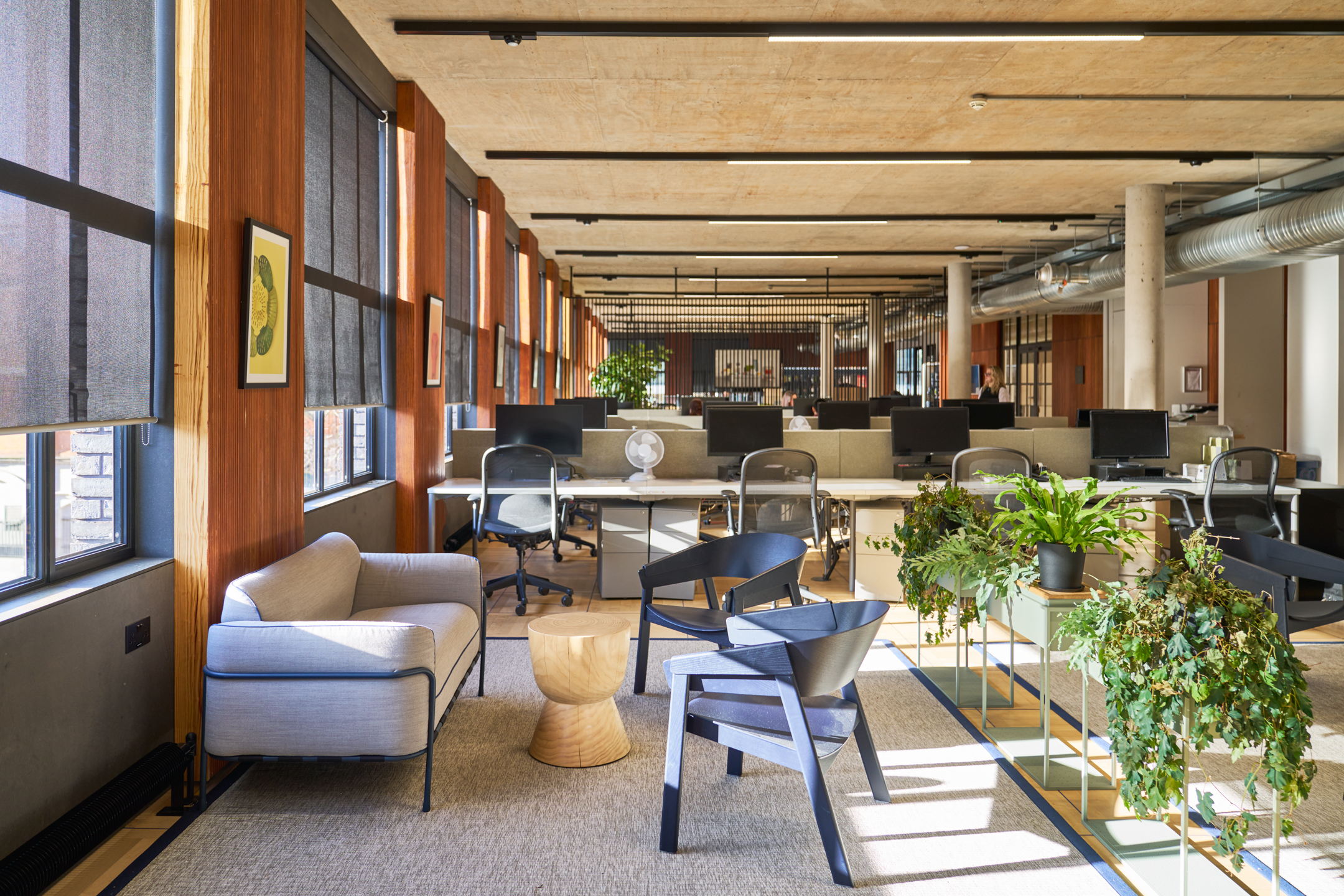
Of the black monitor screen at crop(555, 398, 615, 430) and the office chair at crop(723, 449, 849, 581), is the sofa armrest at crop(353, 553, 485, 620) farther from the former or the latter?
the black monitor screen at crop(555, 398, 615, 430)

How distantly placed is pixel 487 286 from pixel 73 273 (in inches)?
245

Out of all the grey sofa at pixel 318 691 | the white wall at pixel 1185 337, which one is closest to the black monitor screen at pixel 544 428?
the grey sofa at pixel 318 691

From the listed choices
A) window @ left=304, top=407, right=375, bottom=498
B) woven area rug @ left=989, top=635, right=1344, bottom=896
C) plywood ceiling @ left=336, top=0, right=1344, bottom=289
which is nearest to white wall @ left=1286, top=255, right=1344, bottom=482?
plywood ceiling @ left=336, top=0, right=1344, bottom=289

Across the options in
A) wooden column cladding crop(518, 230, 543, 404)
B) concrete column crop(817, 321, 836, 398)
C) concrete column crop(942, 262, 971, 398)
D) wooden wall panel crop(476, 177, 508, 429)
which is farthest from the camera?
concrete column crop(817, 321, 836, 398)

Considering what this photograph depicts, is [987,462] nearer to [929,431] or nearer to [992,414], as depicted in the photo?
[929,431]

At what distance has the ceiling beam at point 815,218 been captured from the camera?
1015 centimetres

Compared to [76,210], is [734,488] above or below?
below

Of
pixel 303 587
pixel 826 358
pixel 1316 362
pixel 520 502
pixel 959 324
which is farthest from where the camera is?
pixel 826 358

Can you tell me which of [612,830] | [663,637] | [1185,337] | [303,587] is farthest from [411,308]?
[1185,337]

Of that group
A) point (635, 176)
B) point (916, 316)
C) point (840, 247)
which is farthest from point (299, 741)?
point (916, 316)

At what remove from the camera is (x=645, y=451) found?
6.23 m

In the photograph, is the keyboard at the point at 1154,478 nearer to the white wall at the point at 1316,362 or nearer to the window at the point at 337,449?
the white wall at the point at 1316,362

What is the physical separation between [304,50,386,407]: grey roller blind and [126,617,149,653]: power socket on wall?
1.60 m

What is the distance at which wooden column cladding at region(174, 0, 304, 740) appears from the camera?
3031 millimetres
